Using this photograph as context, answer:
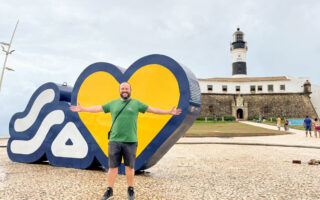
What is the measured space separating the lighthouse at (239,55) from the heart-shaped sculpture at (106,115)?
56.5 m

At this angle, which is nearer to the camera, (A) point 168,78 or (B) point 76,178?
(B) point 76,178

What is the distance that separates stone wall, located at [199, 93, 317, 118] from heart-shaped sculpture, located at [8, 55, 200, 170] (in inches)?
1745

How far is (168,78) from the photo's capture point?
5625mm

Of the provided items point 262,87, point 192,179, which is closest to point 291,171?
point 192,179

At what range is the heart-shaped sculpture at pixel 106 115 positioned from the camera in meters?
5.47

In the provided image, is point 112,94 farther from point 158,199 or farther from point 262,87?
point 262,87

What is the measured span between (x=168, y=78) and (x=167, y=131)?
50.2 inches

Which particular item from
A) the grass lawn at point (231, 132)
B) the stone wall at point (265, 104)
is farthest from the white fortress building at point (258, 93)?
the grass lawn at point (231, 132)

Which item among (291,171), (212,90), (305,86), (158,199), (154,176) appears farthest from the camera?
(212,90)

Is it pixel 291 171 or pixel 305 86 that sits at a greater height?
pixel 305 86

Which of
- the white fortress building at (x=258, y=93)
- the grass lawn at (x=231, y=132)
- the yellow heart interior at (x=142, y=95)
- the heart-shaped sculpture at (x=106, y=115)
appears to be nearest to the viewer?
the heart-shaped sculpture at (x=106, y=115)

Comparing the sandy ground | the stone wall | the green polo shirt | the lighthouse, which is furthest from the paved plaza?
the lighthouse

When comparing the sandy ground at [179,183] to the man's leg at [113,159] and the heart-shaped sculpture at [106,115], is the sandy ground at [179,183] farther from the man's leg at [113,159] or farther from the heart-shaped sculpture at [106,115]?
the heart-shaped sculpture at [106,115]

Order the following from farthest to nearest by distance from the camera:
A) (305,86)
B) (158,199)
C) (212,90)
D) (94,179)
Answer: (212,90)
(305,86)
(94,179)
(158,199)
